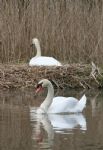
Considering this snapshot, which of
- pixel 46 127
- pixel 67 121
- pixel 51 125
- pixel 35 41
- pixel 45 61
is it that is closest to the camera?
A: pixel 46 127

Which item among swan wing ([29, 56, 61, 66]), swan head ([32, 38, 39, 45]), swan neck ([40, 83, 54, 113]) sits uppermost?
swan neck ([40, 83, 54, 113])

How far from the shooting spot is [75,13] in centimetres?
1695

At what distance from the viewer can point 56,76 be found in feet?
50.9

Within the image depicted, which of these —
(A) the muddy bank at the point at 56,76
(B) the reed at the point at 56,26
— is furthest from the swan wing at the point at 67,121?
(B) the reed at the point at 56,26

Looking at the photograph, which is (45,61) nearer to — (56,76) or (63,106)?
(56,76)

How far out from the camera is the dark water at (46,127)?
830 cm

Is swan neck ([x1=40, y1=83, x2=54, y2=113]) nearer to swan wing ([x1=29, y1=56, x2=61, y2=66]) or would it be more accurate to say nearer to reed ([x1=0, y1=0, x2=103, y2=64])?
swan wing ([x1=29, y1=56, x2=61, y2=66])

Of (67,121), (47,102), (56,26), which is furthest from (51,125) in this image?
(56,26)

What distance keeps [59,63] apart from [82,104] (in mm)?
3869

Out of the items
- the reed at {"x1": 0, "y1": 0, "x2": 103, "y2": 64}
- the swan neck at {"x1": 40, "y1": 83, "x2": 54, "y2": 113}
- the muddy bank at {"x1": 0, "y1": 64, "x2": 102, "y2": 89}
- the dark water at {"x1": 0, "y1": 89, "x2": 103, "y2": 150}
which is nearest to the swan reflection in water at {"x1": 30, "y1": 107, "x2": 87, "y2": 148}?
the dark water at {"x1": 0, "y1": 89, "x2": 103, "y2": 150}

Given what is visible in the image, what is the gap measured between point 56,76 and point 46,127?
5.67 m

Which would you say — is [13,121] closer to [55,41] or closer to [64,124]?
[64,124]

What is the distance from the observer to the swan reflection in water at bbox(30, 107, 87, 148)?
8828mm

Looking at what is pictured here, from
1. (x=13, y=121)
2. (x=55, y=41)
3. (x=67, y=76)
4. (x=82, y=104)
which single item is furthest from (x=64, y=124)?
(x=55, y=41)
